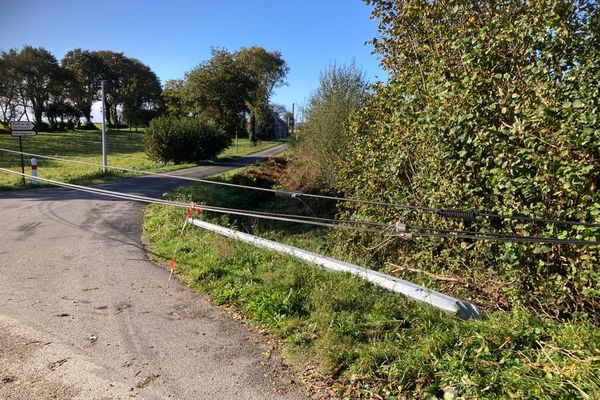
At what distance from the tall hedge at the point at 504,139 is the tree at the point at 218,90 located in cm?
3587

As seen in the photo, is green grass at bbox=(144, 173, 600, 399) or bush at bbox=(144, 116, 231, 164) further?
bush at bbox=(144, 116, 231, 164)

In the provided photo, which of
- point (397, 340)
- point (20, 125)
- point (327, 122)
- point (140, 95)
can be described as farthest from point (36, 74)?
point (397, 340)

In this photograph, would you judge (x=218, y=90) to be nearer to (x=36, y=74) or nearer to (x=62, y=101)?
(x=36, y=74)

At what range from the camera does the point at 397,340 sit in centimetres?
383

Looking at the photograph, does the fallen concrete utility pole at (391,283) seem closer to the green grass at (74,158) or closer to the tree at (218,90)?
the green grass at (74,158)

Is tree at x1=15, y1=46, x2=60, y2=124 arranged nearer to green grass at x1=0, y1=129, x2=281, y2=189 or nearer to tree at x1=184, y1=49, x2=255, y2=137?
green grass at x1=0, y1=129, x2=281, y2=189

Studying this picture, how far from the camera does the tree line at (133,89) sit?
41.9 meters

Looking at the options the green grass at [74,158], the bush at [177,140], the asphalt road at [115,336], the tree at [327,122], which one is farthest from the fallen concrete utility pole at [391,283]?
the bush at [177,140]

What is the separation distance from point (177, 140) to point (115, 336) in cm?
2723

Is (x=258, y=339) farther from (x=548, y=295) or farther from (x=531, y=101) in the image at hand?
(x=531, y=101)

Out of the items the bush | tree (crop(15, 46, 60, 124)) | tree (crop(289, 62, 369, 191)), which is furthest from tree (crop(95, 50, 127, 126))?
tree (crop(289, 62, 369, 191))

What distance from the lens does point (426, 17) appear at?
6629mm

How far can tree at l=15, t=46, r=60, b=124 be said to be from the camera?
50.6 m

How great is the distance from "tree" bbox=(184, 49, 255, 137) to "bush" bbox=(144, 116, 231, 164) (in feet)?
30.2
